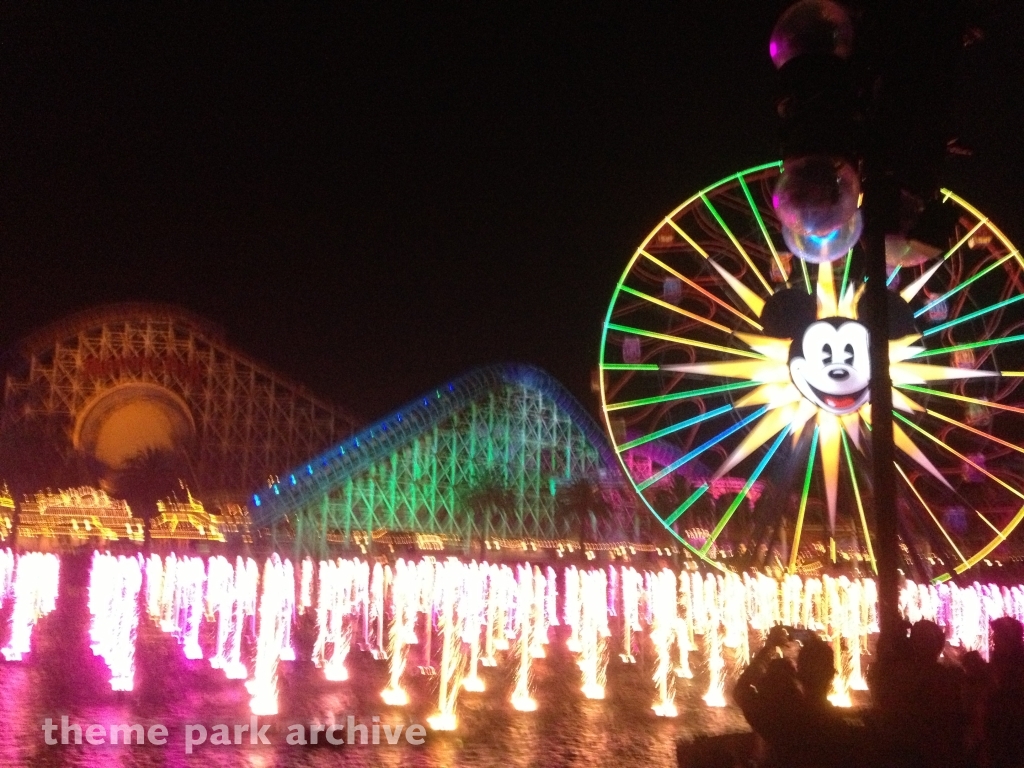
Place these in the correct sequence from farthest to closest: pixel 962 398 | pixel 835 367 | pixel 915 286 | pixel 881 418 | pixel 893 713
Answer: pixel 962 398 < pixel 915 286 < pixel 835 367 < pixel 881 418 < pixel 893 713

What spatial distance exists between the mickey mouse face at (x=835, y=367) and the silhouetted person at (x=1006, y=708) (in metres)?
10.4

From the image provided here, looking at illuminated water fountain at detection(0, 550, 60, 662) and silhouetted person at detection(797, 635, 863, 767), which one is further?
illuminated water fountain at detection(0, 550, 60, 662)

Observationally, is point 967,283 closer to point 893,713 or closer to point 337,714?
point 337,714

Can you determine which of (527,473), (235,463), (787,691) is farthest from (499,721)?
(235,463)

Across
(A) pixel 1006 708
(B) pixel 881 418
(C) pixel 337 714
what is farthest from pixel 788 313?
(B) pixel 881 418

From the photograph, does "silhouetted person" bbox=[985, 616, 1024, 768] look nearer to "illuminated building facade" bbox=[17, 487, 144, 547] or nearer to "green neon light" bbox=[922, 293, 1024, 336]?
"green neon light" bbox=[922, 293, 1024, 336]

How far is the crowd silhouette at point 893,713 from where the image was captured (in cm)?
351

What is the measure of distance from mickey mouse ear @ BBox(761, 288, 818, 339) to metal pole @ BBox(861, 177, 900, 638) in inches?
454

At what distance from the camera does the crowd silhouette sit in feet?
11.5

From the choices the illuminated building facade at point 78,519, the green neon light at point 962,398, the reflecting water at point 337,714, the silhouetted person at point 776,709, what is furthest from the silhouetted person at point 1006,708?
the illuminated building facade at point 78,519

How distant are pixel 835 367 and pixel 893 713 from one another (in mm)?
11641

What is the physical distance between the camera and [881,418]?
3598 millimetres

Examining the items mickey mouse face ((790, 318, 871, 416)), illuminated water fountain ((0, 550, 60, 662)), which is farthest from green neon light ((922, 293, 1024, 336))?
illuminated water fountain ((0, 550, 60, 662))

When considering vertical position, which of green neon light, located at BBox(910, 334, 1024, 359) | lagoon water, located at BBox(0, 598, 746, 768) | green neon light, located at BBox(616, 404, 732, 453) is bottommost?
lagoon water, located at BBox(0, 598, 746, 768)
